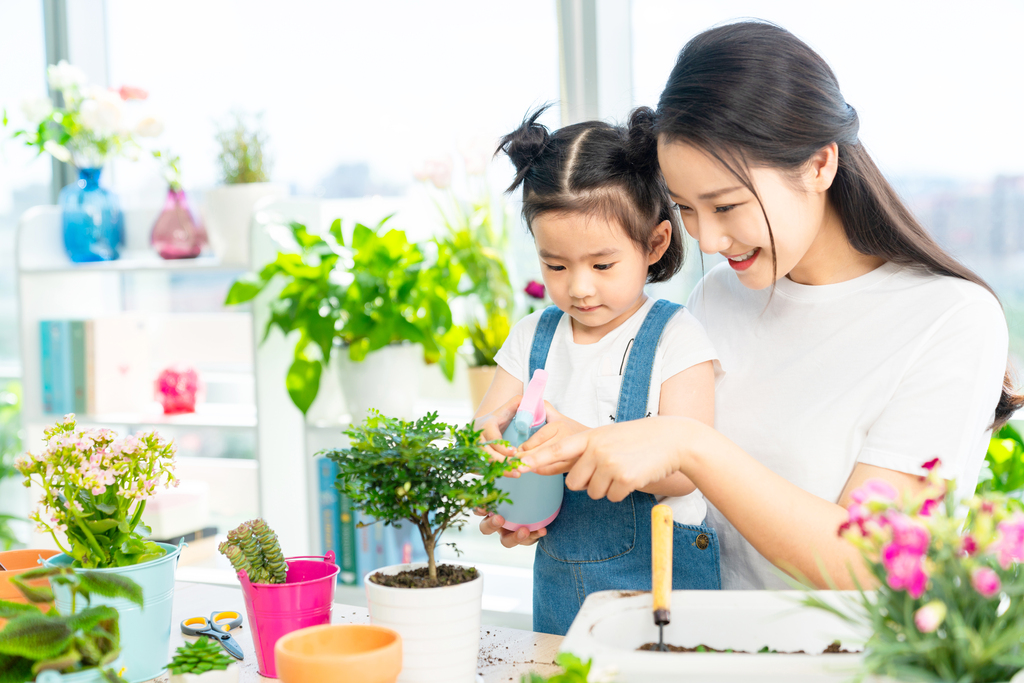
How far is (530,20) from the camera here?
246 cm

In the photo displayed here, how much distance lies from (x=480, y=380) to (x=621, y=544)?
933mm

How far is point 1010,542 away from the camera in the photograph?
53cm

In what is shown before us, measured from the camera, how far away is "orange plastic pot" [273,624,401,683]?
717mm

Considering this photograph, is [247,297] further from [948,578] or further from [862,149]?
[948,578]

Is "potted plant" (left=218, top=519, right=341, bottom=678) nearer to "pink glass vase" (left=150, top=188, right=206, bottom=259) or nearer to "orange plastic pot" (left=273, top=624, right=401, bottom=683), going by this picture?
"orange plastic pot" (left=273, top=624, right=401, bottom=683)

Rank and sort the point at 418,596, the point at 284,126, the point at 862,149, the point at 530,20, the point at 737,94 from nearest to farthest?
the point at 418,596 < the point at 737,94 < the point at 862,149 < the point at 530,20 < the point at 284,126

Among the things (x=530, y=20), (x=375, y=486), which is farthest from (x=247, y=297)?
(x=375, y=486)

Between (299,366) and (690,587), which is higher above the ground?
(299,366)

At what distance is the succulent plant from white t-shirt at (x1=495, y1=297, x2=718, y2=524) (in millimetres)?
599

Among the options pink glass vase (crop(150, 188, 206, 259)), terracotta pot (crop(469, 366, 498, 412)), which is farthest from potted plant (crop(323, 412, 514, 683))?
pink glass vase (crop(150, 188, 206, 259))

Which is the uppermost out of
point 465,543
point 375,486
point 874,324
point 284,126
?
point 284,126

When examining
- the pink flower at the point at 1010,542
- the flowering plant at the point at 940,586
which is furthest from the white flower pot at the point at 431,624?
the pink flower at the point at 1010,542

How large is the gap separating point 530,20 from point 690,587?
187 cm

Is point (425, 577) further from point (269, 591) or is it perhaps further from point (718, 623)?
point (718, 623)
